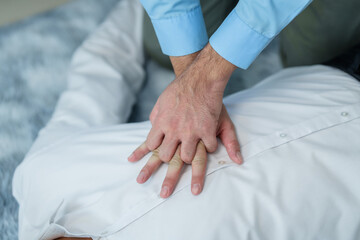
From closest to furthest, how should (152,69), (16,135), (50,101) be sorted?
1. (16,135)
2. (50,101)
3. (152,69)

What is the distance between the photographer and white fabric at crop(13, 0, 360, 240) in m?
0.57

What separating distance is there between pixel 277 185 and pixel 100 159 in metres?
0.35

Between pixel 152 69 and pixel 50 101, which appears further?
pixel 152 69

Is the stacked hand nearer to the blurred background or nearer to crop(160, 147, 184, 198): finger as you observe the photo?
crop(160, 147, 184, 198): finger

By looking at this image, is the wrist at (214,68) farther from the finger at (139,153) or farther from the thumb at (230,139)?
the finger at (139,153)

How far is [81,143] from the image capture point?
0.74 m

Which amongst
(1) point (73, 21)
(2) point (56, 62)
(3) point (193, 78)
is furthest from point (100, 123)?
(1) point (73, 21)

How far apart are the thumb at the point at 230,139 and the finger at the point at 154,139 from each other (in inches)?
5.1

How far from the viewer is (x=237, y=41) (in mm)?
716

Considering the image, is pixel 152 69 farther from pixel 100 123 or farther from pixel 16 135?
pixel 16 135

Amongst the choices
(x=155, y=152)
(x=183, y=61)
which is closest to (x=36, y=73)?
(x=183, y=61)

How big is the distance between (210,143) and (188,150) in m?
0.05

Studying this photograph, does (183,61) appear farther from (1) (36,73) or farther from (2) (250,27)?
(1) (36,73)

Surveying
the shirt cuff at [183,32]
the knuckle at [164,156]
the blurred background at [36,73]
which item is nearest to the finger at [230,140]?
the knuckle at [164,156]
